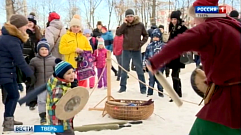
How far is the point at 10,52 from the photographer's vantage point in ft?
14.6

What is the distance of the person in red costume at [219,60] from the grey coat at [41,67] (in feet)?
10.9

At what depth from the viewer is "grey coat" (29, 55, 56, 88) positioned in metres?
5.34

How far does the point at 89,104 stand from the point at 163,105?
1.44m

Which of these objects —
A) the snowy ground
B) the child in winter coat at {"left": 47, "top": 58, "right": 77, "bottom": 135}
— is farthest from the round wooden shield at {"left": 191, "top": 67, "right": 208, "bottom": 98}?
the snowy ground

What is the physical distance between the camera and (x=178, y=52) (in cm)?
229

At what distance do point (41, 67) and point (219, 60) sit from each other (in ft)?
11.8

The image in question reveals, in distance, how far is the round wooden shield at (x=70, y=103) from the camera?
337 cm

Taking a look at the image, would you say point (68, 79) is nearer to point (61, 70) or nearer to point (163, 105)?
point (61, 70)

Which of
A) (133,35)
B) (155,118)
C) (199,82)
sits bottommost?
(155,118)

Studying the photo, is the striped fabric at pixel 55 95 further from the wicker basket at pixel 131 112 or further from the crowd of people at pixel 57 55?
the wicker basket at pixel 131 112

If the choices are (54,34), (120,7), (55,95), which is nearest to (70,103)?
(55,95)

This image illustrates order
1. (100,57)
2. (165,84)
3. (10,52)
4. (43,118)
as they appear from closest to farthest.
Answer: (165,84)
(10,52)
(43,118)
(100,57)

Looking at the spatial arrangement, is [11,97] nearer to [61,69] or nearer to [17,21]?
[17,21]

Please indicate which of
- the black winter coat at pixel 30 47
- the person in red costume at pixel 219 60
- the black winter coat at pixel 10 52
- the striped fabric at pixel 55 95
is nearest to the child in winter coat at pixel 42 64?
the black winter coat at pixel 10 52
